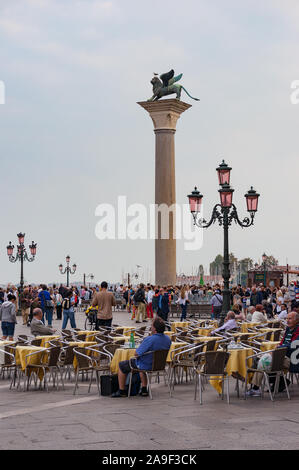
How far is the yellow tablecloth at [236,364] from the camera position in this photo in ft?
42.4

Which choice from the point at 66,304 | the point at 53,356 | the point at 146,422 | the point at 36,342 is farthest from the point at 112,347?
the point at 66,304

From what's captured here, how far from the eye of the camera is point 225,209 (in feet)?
73.2

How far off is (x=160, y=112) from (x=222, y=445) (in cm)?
2795

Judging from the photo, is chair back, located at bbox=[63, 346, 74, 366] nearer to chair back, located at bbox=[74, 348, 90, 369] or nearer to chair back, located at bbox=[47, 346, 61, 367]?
chair back, located at bbox=[74, 348, 90, 369]

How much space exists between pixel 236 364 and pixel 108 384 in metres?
2.04

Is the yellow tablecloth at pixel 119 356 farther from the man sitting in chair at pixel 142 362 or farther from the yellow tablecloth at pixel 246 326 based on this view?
the yellow tablecloth at pixel 246 326

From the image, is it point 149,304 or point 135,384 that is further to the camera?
point 149,304

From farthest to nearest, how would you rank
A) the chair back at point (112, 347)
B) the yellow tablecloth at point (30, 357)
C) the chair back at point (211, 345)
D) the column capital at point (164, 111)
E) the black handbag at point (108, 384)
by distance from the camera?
the column capital at point (164, 111)
the chair back at point (112, 347)
the chair back at point (211, 345)
the yellow tablecloth at point (30, 357)
the black handbag at point (108, 384)

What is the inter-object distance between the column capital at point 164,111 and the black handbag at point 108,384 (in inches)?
931

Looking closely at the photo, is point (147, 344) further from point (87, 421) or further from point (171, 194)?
point (171, 194)

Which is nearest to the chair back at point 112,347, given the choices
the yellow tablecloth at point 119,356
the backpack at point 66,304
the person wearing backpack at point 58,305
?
the yellow tablecloth at point 119,356

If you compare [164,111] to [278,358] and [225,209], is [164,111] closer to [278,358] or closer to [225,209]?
[225,209]

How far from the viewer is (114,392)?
1315cm

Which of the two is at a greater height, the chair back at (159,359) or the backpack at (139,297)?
the backpack at (139,297)
